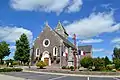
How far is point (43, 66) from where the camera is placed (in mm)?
47781

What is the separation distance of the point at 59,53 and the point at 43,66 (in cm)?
754

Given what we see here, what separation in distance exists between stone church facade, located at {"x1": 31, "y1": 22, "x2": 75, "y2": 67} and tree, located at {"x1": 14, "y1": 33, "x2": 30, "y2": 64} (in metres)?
3.10

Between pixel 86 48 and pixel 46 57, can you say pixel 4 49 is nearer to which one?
pixel 46 57

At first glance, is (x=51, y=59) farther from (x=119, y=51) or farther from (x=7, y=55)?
(x=119, y=51)

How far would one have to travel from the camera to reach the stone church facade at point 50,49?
5431cm

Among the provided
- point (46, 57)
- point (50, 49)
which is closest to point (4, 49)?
point (46, 57)

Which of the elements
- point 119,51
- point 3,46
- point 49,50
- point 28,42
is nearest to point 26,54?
point 28,42

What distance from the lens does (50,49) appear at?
55688 mm

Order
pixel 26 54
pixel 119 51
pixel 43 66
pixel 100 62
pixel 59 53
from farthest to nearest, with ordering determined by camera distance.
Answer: pixel 119 51, pixel 26 54, pixel 59 53, pixel 43 66, pixel 100 62

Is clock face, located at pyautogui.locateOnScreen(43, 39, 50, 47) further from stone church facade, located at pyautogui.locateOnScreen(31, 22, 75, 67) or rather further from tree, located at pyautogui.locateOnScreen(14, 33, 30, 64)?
tree, located at pyautogui.locateOnScreen(14, 33, 30, 64)

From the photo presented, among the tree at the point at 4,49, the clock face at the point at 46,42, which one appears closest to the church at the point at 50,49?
the clock face at the point at 46,42

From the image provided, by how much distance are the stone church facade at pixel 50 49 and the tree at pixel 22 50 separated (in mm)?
3096

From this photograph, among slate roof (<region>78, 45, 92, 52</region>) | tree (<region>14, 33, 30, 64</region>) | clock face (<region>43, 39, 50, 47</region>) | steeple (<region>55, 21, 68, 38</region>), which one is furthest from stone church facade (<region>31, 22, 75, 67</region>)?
slate roof (<region>78, 45, 92, 52</region>)

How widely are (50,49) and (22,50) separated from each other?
8574 millimetres
